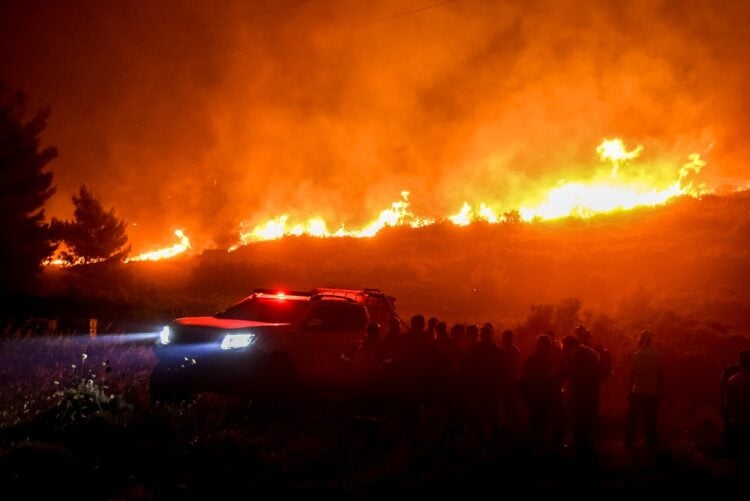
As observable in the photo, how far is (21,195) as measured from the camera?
110ft

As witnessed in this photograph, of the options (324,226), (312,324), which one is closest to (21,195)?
(324,226)

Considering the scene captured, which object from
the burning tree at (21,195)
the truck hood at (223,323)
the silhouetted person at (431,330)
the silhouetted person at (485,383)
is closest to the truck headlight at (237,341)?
the truck hood at (223,323)

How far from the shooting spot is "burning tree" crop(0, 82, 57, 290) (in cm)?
3005

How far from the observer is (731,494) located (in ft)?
22.8

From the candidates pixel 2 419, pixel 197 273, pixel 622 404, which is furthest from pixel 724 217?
pixel 2 419

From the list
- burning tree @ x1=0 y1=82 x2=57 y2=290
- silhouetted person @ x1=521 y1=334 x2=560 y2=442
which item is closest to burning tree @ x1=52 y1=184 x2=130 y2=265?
burning tree @ x1=0 y1=82 x2=57 y2=290

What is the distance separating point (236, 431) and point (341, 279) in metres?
26.0

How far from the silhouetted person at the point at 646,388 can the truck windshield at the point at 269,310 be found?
5.44 metres

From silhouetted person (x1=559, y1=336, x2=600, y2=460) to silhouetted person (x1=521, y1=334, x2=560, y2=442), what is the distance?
1.05 feet

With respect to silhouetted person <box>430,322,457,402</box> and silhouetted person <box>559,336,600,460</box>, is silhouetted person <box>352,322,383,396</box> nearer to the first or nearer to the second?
silhouetted person <box>430,322,457,402</box>

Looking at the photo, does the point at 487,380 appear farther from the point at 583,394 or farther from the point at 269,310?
the point at 269,310

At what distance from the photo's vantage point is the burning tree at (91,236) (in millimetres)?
40906

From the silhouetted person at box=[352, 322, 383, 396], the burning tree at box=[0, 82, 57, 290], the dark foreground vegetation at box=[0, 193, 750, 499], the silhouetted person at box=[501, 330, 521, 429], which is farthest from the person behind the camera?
the burning tree at box=[0, 82, 57, 290]

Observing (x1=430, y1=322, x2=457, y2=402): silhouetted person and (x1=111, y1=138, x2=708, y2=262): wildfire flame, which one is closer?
(x1=430, y1=322, x2=457, y2=402): silhouetted person
